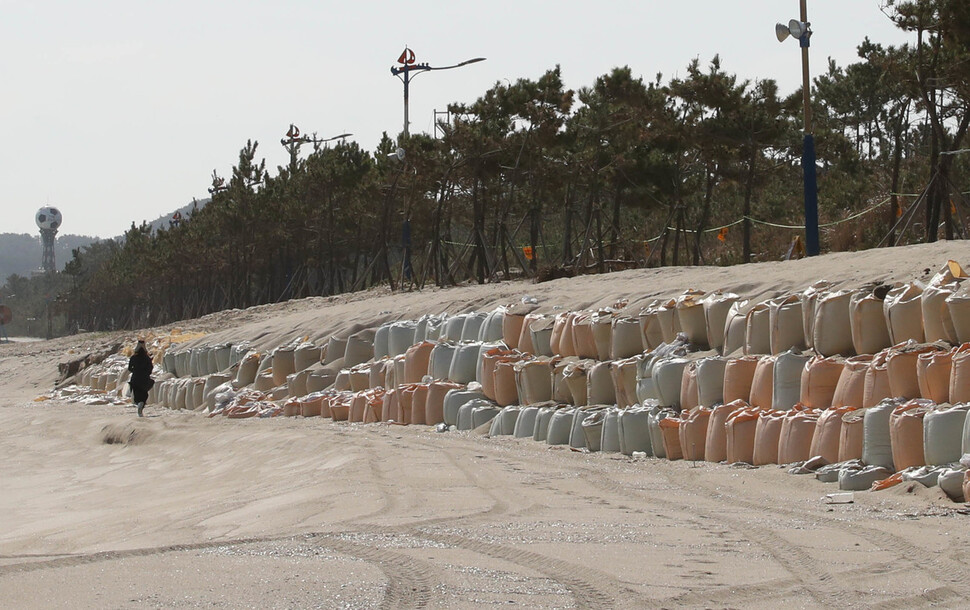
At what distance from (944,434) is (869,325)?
1861 mm

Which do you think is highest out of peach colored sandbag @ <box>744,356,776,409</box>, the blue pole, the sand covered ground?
the blue pole

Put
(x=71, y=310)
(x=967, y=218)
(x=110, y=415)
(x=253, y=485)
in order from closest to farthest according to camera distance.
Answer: (x=253, y=485) < (x=967, y=218) < (x=110, y=415) < (x=71, y=310)

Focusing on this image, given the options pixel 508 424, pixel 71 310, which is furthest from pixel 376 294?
pixel 71 310

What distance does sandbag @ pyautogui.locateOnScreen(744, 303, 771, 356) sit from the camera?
1021 centimetres

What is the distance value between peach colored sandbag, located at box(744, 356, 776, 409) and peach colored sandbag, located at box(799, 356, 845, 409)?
0.49 meters

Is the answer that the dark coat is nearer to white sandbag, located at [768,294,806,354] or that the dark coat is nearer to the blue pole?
the blue pole

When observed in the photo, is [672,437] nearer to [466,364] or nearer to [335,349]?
[466,364]

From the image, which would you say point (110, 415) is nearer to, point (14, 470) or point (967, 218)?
point (14, 470)

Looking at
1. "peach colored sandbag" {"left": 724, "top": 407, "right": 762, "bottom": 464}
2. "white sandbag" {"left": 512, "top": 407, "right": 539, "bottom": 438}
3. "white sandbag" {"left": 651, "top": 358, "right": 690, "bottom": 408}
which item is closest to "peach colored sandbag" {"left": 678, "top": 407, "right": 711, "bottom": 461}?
"peach colored sandbag" {"left": 724, "top": 407, "right": 762, "bottom": 464}

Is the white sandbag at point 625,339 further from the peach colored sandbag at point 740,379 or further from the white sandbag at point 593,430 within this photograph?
the peach colored sandbag at point 740,379

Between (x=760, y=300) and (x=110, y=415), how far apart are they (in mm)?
13228

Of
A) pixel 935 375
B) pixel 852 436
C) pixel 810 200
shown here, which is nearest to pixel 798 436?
pixel 852 436

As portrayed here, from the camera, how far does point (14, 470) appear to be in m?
→ 14.9

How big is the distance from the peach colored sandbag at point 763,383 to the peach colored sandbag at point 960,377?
6.28 feet
